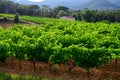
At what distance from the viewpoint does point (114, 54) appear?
71.6 ft

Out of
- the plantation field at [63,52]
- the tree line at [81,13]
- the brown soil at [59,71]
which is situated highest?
the plantation field at [63,52]

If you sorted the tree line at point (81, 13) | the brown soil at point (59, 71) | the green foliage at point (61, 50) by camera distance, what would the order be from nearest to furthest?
the green foliage at point (61, 50), the brown soil at point (59, 71), the tree line at point (81, 13)

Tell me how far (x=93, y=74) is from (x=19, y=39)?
7300mm

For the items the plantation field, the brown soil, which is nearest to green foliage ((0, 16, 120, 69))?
the plantation field

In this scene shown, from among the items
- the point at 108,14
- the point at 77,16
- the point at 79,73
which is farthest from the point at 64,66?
the point at 77,16

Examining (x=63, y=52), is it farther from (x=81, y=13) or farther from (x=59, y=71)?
(x=81, y=13)

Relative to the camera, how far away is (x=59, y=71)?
2411 centimetres

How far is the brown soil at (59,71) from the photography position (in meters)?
22.8

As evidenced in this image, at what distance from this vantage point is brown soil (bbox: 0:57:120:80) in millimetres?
22812

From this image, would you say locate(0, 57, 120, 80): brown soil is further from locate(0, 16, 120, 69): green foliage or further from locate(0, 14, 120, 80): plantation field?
locate(0, 16, 120, 69): green foliage

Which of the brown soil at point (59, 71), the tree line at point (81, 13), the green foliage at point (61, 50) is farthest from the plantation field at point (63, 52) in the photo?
the tree line at point (81, 13)

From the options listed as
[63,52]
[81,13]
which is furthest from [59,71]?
[81,13]

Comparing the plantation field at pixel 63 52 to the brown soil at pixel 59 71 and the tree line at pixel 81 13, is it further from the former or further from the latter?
the tree line at pixel 81 13

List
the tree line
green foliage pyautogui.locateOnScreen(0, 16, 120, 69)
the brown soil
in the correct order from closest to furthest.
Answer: green foliage pyautogui.locateOnScreen(0, 16, 120, 69)
the brown soil
the tree line
